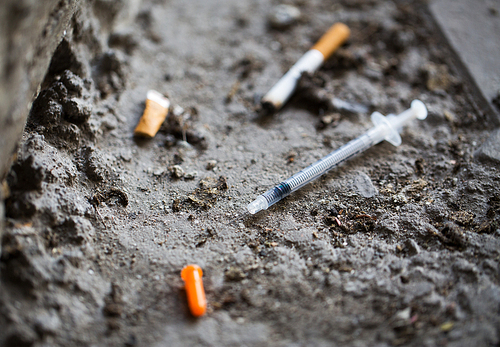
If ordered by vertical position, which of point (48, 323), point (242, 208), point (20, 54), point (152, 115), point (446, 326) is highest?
point (152, 115)

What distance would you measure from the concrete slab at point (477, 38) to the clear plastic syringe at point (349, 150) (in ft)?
1.31

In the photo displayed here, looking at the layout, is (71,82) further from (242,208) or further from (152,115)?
(242,208)

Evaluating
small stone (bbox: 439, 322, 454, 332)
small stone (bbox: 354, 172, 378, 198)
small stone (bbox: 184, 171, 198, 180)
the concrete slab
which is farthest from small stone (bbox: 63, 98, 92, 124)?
the concrete slab

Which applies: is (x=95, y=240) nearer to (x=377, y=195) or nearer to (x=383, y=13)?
(x=377, y=195)

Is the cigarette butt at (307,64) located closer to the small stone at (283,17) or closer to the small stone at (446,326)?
the small stone at (283,17)

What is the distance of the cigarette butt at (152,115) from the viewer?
1651 mm

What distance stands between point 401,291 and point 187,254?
2.38 feet

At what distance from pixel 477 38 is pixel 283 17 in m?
1.14

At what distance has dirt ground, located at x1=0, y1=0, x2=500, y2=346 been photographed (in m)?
1.10

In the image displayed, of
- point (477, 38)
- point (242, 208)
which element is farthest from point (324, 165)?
point (477, 38)

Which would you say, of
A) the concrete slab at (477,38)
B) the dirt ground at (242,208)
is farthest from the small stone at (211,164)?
the concrete slab at (477,38)

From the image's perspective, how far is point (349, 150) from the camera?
1606 millimetres

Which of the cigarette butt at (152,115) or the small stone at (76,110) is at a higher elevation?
the cigarette butt at (152,115)

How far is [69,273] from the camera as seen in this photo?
114cm
